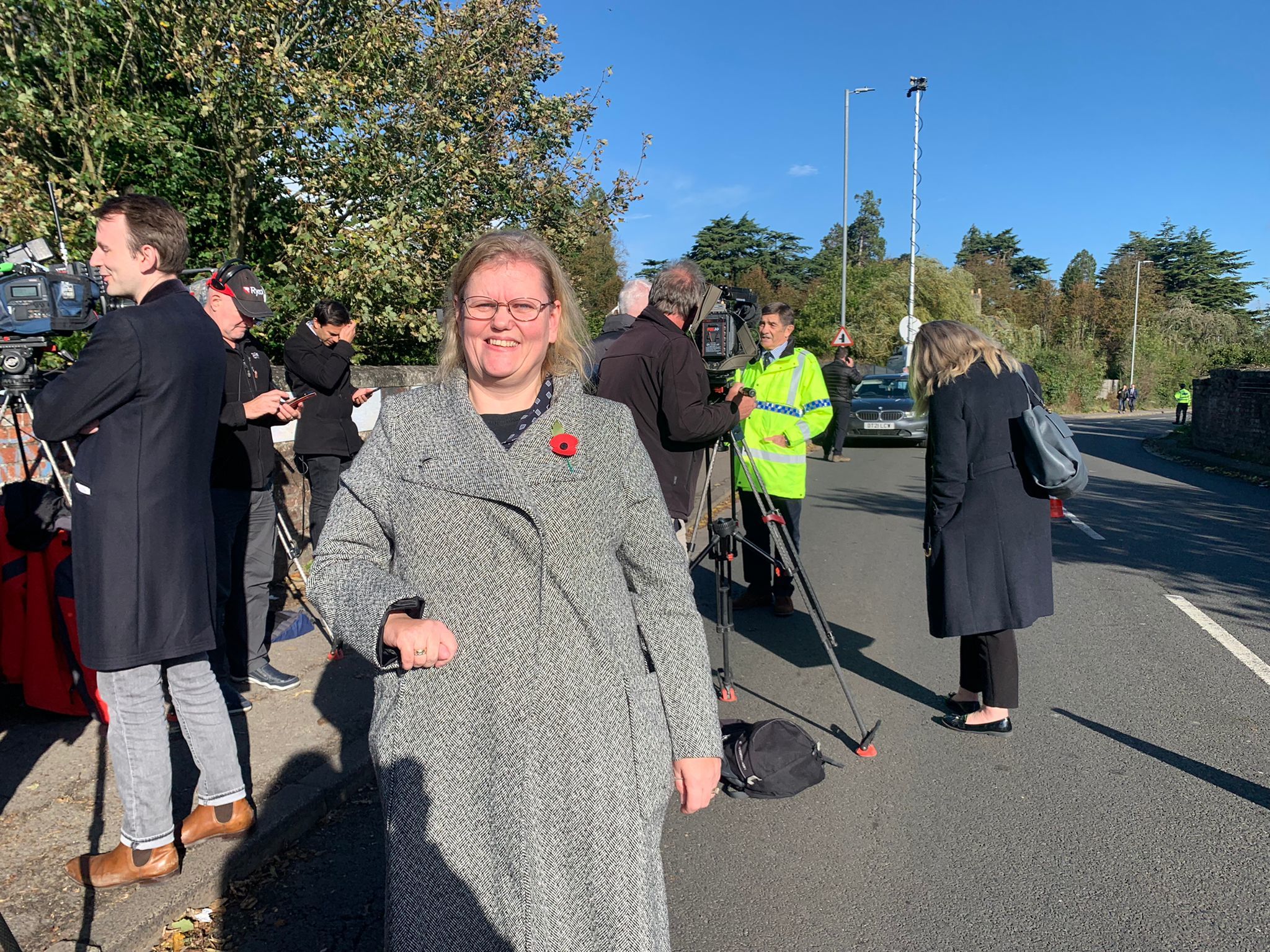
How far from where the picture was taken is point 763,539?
253 inches

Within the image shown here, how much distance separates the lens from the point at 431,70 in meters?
11.5

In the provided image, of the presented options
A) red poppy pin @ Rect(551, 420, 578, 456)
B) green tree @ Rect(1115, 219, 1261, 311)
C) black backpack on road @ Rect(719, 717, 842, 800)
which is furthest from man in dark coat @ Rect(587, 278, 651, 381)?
green tree @ Rect(1115, 219, 1261, 311)

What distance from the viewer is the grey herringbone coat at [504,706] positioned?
5.65 ft

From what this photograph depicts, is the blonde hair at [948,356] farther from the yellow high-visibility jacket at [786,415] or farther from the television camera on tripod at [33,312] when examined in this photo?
the television camera on tripod at [33,312]

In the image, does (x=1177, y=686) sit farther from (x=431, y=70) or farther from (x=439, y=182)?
(x=431, y=70)

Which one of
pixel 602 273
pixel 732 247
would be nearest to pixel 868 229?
pixel 732 247

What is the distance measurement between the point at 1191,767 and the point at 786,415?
300 cm

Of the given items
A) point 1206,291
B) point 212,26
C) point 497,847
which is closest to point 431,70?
point 212,26

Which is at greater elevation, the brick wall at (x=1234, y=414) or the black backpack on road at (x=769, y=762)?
the brick wall at (x=1234, y=414)

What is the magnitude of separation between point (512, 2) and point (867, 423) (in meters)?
11.3

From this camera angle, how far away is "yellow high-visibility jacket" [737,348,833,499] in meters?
6.06

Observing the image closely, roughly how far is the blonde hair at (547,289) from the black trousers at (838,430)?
15428 mm

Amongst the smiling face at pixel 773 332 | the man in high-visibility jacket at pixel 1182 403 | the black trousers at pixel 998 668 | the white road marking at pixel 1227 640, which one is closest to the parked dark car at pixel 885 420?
the white road marking at pixel 1227 640

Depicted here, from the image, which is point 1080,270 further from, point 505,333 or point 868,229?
point 505,333
